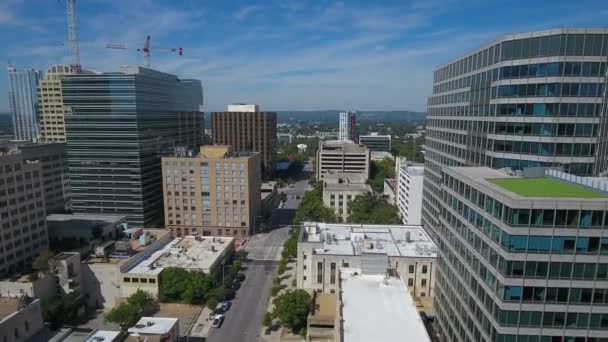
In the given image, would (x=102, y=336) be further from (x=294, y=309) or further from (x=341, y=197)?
(x=341, y=197)

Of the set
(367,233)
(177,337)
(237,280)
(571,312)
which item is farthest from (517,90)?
(237,280)

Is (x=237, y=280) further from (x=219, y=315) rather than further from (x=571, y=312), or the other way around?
(x=571, y=312)

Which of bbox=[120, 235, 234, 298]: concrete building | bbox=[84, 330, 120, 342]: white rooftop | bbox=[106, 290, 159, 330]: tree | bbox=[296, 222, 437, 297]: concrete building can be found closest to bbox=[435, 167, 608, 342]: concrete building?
bbox=[296, 222, 437, 297]: concrete building

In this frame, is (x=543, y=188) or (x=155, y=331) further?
(x=155, y=331)

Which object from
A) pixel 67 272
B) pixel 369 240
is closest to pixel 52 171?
pixel 67 272

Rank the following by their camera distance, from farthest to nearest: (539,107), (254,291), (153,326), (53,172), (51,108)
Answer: (51,108) < (53,172) < (254,291) < (153,326) < (539,107)

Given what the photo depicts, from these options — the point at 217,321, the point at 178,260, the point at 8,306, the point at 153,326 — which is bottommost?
the point at 217,321

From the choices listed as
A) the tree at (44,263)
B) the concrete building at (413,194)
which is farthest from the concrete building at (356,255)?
the tree at (44,263)
